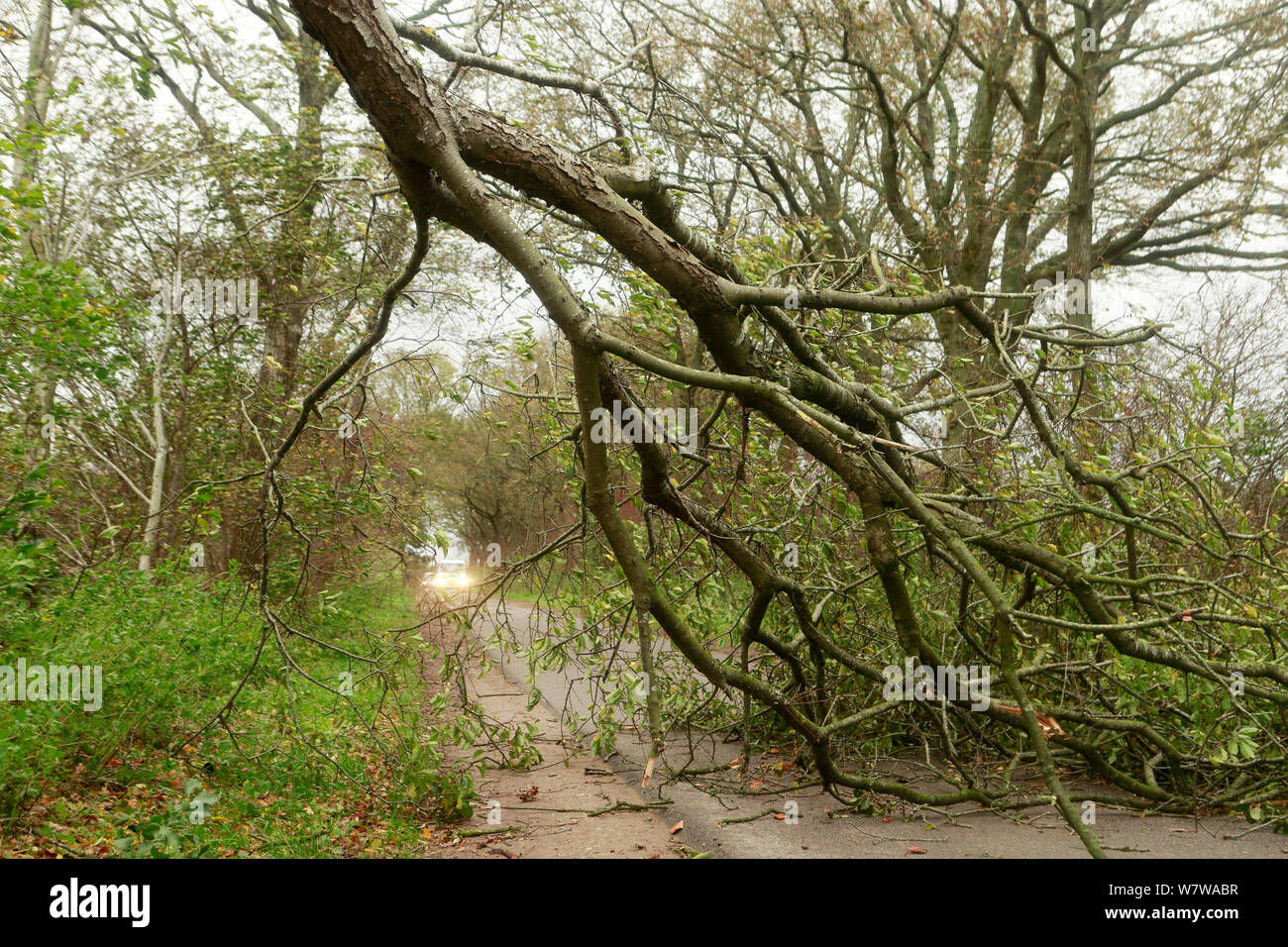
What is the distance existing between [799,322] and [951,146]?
39.5ft

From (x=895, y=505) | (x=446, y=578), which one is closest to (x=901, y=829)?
(x=895, y=505)

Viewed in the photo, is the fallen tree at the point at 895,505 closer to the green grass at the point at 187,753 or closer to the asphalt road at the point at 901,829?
the asphalt road at the point at 901,829

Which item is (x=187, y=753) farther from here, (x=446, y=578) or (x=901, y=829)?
(x=901, y=829)

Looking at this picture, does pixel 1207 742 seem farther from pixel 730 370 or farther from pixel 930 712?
pixel 730 370

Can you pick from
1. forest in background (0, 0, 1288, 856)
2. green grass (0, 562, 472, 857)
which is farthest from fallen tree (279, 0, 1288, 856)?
green grass (0, 562, 472, 857)

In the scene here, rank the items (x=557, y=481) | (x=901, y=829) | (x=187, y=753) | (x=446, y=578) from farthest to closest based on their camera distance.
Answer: (x=557, y=481) → (x=187, y=753) → (x=446, y=578) → (x=901, y=829)

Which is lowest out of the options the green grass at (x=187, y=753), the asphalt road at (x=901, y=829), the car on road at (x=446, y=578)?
the asphalt road at (x=901, y=829)

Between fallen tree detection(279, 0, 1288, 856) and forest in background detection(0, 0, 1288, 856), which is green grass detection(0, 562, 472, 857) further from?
fallen tree detection(279, 0, 1288, 856)

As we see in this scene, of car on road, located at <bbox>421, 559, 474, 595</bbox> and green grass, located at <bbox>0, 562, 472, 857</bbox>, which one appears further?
car on road, located at <bbox>421, 559, 474, 595</bbox>

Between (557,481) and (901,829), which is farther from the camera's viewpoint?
(557,481)

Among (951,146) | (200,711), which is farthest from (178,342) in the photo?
(951,146)

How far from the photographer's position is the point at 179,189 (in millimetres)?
9164

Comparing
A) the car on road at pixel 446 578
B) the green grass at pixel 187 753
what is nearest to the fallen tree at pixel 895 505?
the car on road at pixel 446 578

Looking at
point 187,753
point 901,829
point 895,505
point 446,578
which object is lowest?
point 901,829
